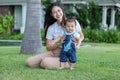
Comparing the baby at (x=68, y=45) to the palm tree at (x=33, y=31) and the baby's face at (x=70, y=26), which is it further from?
the palm tree at (x=33, y=31)

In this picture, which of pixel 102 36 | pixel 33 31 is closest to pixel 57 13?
pixel 33 31

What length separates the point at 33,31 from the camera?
458 inches

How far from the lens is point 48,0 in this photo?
2733 cm

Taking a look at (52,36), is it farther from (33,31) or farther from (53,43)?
(33,31)

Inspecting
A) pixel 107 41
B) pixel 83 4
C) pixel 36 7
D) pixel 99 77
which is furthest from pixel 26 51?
pixel 83 4

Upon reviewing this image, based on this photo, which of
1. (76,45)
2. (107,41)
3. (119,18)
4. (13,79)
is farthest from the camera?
(119,18)

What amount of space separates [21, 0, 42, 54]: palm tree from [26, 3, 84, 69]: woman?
422cm

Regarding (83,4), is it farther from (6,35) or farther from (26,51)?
(26,51)

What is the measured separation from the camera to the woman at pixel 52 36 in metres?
7.00

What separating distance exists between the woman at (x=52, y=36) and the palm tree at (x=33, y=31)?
422 cm

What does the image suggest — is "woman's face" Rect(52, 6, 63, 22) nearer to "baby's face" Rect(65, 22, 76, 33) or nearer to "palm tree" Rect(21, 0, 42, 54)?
"baby's face" Rect(65, 22, 76, 33)

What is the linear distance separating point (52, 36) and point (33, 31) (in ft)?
15.0

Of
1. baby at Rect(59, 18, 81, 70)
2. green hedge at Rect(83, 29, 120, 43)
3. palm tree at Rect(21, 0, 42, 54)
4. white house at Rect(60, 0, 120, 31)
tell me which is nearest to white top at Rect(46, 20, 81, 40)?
baby at Rect(59, 18, 81, 70)

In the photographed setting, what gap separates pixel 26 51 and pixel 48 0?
16.2m
